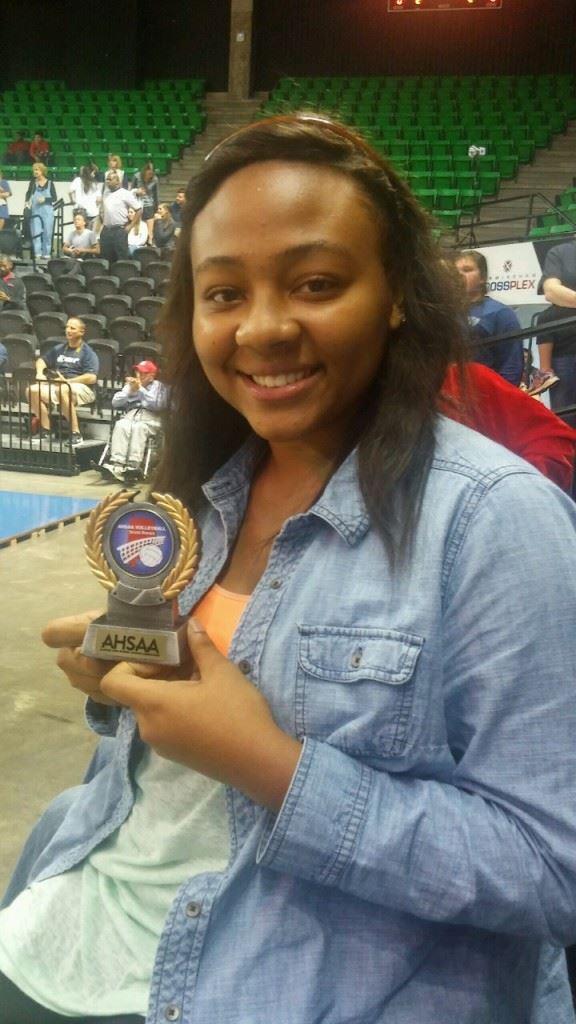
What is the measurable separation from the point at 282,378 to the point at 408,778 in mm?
348

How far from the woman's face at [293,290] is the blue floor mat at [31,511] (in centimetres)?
425

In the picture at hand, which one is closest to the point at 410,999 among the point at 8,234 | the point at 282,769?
the point at 282,769

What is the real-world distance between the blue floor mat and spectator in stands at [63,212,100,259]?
10.1 ft

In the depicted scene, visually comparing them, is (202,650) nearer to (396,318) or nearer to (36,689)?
(396,318)

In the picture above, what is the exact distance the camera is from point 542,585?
74 cm

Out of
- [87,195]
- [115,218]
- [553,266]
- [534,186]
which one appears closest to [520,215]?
[534,186]

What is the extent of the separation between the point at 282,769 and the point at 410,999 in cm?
22

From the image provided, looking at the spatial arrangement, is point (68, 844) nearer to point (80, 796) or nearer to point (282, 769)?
point (80, 796)

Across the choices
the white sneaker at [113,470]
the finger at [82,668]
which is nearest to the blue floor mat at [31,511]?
the white sneaker at [113,470]

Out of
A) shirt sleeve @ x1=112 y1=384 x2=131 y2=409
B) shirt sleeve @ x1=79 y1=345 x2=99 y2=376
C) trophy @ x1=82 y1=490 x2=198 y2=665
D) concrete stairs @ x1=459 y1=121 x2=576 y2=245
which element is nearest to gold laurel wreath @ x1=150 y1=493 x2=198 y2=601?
trophy @ x1=82 y1=490 x2=198 y2=665

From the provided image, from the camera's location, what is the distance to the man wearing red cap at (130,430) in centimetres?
543

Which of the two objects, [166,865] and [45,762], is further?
[45,762]

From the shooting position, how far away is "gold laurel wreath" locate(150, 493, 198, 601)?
2.82ft

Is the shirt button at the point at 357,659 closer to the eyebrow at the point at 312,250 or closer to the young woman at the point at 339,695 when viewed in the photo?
the young woman at the point at 339,695
